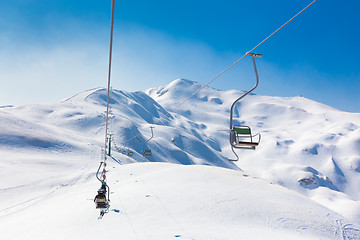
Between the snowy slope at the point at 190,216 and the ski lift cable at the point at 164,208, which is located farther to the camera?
the snowy slope at the point at 190,216

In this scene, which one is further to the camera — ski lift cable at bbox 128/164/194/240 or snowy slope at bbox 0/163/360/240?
snowy slope at bbox 0/163/360/240

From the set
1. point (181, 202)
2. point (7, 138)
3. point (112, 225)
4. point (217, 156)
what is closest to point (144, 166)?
point (181, 202)

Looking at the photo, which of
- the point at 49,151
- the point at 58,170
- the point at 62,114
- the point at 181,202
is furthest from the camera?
the point at 62,114

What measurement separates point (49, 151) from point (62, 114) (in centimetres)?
6664

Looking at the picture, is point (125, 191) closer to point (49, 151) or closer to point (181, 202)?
point (181, 202)

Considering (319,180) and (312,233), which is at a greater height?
(312,233)

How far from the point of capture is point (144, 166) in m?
35.1

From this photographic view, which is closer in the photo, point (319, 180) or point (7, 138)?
point (7, 138)

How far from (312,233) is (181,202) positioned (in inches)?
353

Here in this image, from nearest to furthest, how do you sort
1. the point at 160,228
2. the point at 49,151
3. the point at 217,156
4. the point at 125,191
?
the point at 160,228, the point at 125,191, the point at 49,151, the point at 217,156

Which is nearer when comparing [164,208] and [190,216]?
[190,216]

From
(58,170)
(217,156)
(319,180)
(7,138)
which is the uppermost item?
(7,138)

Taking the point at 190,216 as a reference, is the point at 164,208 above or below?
above

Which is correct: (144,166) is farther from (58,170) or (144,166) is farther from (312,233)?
(312,233)
